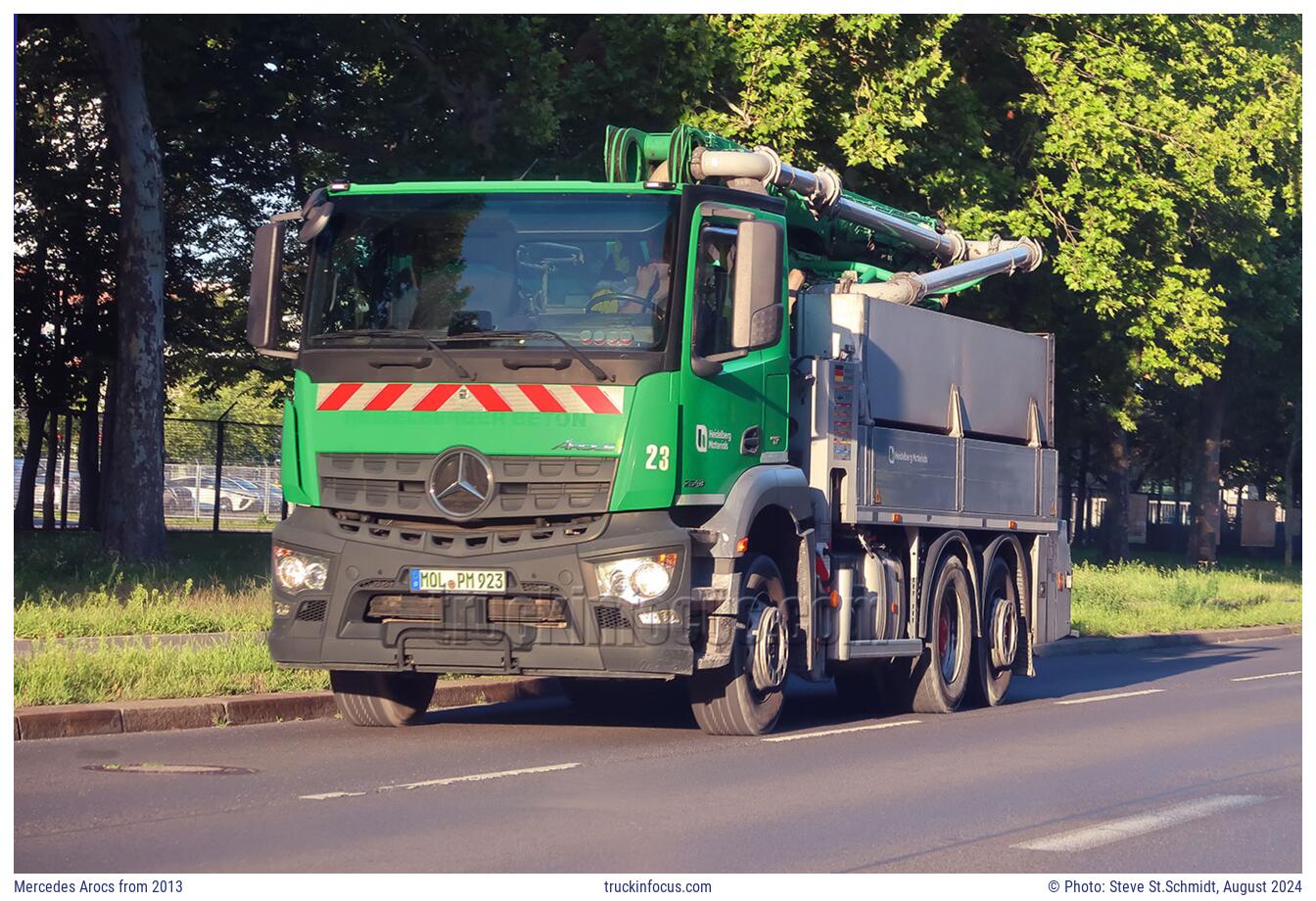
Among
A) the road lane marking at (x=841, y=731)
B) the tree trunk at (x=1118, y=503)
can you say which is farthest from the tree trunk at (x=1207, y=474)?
the road lane marking at (x=841, y=731)

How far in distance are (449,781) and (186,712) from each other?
9.74 ft

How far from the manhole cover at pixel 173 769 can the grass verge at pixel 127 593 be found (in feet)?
18.1

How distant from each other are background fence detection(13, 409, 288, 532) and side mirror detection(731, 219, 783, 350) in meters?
24.4

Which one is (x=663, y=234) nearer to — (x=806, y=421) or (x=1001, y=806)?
(x=806, y=421)

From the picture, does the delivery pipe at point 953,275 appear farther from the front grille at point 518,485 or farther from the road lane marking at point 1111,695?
the front grille at point 518,485

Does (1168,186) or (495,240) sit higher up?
(1168,186)

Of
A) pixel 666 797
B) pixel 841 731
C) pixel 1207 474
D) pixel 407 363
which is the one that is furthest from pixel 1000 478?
pixel 1207 474

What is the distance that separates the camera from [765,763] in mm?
10547

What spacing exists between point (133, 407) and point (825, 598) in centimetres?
1248

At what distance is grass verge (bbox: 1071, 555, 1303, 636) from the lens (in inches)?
1038

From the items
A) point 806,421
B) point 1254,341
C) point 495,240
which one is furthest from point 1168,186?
point 495,240

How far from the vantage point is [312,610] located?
11102mm

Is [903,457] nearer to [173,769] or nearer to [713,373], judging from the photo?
[713,373]

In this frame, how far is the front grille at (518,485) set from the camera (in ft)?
35.6
